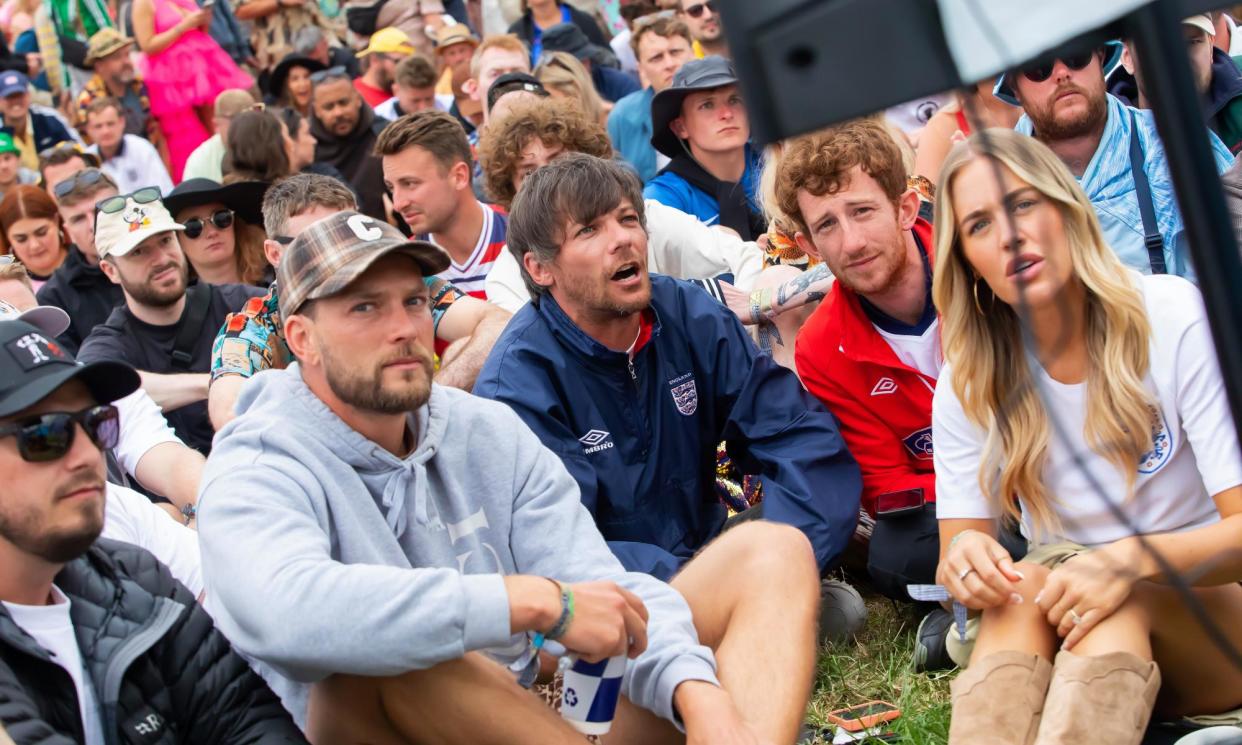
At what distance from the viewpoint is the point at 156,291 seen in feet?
18.2

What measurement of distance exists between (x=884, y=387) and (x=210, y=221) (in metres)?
3.60

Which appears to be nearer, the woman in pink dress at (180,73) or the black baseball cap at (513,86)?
the black baseball cap at (513,86)

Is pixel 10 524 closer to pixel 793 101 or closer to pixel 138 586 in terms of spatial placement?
pixel 138 586

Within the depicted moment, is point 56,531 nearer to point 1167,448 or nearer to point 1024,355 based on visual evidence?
point 1024,355

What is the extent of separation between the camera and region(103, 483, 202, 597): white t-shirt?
3400 mm

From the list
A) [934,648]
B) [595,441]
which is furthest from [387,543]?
[934,648]

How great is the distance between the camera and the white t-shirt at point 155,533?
3.40 meters

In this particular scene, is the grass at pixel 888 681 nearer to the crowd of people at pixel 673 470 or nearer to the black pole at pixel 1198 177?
the crowd of people at pixel 673 470

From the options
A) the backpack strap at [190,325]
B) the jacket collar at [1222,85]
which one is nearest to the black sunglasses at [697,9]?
the jacket collar at [1222,85]

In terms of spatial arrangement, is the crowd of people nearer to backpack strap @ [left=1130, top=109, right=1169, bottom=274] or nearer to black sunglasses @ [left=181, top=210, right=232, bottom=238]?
backpack strap @ [left=1130, top=109, right=1169, bottom=274]

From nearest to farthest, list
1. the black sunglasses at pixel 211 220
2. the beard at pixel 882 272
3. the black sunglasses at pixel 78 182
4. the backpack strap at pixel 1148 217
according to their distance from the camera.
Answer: the beard at pixel 882 272 < the backpack strap at pixel 1148 217 < the black sunglasses at pixel 211 220 < the black sunglasses at pixel 78 182

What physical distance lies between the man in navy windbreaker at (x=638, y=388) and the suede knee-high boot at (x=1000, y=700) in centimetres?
102

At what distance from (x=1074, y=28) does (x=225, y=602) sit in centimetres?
212

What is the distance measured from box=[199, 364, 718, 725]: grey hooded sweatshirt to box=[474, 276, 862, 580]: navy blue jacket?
2.06ft
